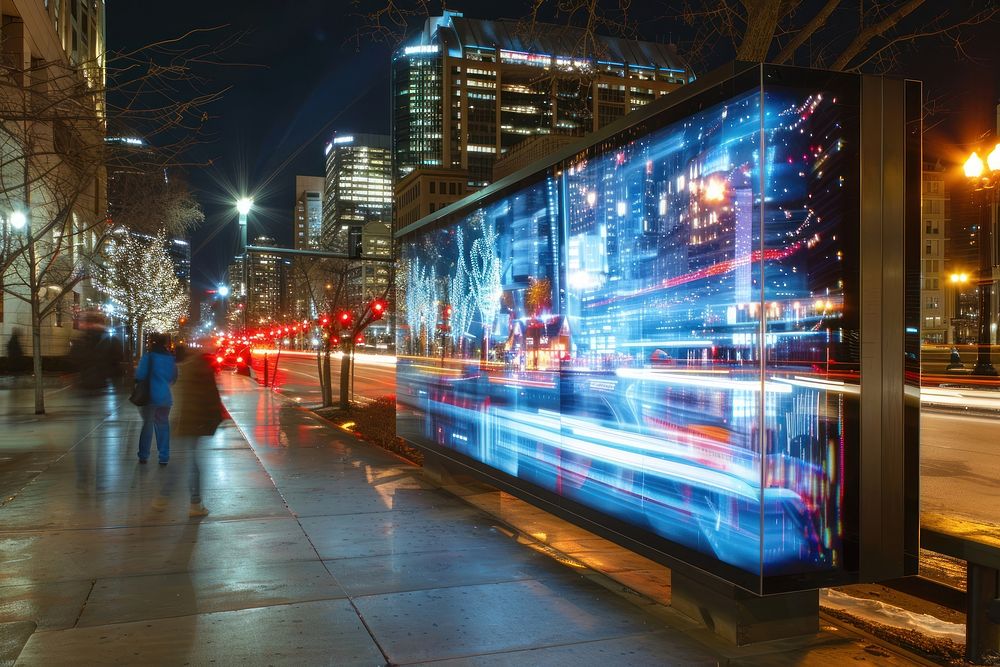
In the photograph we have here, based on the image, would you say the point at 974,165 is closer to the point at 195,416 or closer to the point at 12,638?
the point at 195,416

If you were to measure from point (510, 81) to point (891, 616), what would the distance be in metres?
23.8

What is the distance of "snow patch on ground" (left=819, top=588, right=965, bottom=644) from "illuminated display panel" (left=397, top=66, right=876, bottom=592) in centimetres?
151

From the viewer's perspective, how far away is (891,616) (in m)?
5.72

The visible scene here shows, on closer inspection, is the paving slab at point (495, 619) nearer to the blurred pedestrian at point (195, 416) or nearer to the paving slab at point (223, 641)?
the paving slab at point (223, 641)

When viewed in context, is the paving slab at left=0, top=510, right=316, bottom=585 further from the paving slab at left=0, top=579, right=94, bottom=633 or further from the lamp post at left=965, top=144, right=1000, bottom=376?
the lamp post at left=965, top=144, right=1000, bottom=376

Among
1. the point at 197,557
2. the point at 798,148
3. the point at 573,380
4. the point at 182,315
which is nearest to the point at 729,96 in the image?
the point at 798,148

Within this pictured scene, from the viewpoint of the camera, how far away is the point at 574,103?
11852mm

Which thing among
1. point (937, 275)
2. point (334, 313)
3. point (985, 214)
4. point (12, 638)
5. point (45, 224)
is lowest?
point (12, 638)

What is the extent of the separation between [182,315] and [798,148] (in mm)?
73137

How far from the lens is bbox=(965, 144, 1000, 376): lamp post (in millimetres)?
16672

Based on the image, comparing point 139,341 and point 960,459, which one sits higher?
point 139,341

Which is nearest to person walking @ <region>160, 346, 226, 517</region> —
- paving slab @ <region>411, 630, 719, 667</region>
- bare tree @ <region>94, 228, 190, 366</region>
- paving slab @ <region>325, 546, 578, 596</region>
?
paving slab @ <region>325, 546, 578, 596</region>

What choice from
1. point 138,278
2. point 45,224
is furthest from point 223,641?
point 138,278

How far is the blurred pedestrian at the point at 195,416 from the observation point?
8.59m
